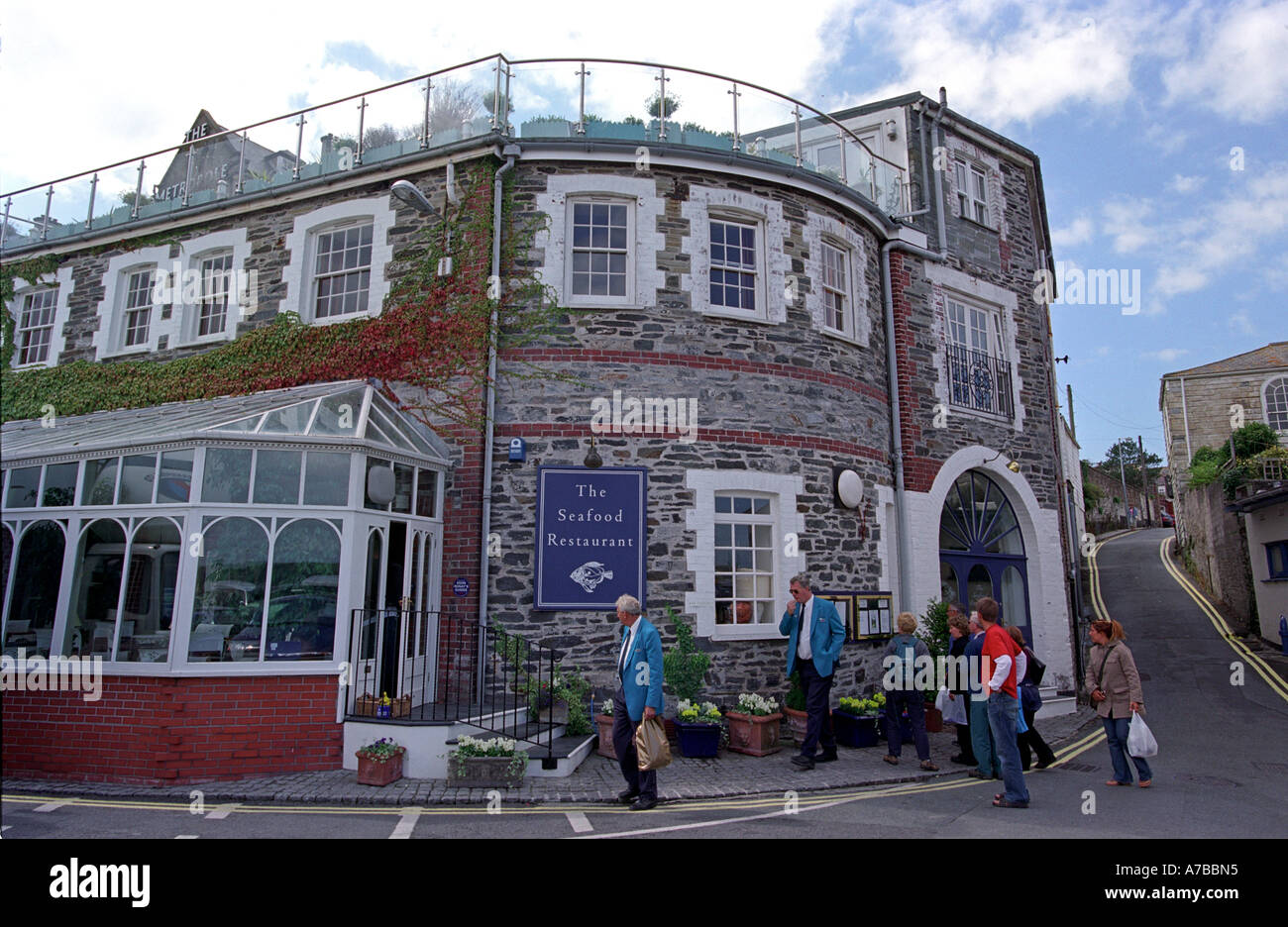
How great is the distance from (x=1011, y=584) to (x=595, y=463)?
28.9ft

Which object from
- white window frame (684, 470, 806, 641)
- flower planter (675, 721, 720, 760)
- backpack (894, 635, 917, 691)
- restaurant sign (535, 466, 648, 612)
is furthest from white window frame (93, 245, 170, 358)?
backpack (894, 635, 917, 691)

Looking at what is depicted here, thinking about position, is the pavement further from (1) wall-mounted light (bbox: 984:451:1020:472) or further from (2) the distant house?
(2) the distant house

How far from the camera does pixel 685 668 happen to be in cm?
943

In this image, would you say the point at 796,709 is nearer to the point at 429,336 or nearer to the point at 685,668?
the point at 685,668

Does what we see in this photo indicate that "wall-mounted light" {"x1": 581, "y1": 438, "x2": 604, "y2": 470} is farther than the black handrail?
Yes

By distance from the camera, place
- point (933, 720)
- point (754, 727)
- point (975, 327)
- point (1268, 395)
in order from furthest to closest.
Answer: point (1268, 395) < point (975, 327) < point (933, 720) < point (754, 727)

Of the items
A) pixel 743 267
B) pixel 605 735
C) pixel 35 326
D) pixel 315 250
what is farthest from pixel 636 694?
pixel 35 326

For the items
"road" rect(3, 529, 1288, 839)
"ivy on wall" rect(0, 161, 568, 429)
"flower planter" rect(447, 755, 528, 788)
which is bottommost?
"road" rect(3, 529, 1288, 839)

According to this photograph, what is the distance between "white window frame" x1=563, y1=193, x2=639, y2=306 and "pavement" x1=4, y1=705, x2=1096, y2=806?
5606 millimetres

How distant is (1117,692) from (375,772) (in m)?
7.19

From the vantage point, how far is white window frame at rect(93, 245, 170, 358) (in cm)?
1272

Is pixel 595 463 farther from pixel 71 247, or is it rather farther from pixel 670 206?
pixel 71 247

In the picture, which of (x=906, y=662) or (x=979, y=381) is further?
(x=979, y=381)
